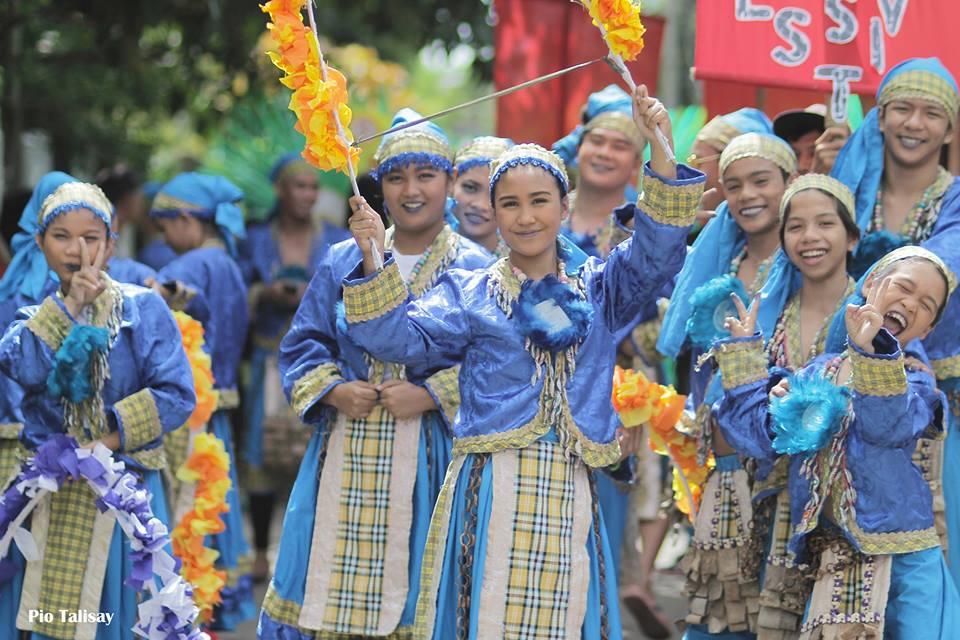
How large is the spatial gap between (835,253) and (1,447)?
11.1 feet

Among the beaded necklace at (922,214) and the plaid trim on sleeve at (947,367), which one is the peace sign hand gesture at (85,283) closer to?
the beaded necklace at (922,214)

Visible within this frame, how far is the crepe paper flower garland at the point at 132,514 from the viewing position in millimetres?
5582

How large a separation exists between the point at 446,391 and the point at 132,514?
3.87 feet

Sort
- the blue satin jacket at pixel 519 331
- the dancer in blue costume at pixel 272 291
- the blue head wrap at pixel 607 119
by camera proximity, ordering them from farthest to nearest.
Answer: the dancer in blue costume at pixel 272 291 < the blue head wrap at pixel 607 119 < the blue satin jacket at pixel 519 331

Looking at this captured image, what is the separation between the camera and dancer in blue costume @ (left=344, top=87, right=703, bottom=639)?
15.8 feet

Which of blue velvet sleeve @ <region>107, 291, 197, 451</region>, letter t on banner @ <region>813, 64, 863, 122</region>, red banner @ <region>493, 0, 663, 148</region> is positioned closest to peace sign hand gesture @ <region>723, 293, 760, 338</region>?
letter t on banner @ <region>813, 64, 863, 122</region>

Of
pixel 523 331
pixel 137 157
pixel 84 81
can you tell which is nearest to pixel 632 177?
pixel 523 331

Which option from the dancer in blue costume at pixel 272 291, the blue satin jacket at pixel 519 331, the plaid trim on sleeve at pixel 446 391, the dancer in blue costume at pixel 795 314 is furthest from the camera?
the dancer in blue costume at pixel 272 291

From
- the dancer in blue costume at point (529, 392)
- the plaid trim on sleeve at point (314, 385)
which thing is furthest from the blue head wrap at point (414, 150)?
the dancer in blue costume at point (529, 392)

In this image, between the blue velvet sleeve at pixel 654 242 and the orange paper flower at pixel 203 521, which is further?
the orange paper flower at pixel 203 521

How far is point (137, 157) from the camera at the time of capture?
1437 centimetres

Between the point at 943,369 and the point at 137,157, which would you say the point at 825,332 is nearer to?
the point at 943,369

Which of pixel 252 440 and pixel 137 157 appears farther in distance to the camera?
pixel 137 157

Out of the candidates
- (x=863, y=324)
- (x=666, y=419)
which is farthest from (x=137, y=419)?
(x=863, y=324)
